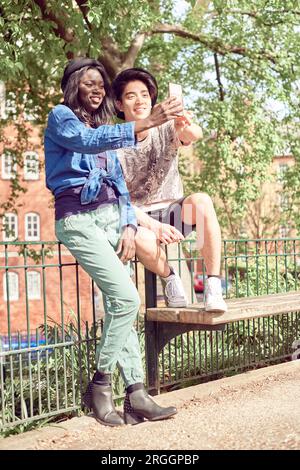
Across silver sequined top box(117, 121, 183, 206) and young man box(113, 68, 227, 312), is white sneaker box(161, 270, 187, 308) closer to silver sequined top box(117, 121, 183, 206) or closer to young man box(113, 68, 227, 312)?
young man box(113, 68, 227, 312)

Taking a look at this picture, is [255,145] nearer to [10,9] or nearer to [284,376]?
[10,9]

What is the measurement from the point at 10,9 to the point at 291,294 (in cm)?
523

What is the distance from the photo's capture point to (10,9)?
341 inches

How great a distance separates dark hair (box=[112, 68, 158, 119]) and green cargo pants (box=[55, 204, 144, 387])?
895 mm

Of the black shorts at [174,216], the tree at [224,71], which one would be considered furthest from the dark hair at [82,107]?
the tree at [224,71]

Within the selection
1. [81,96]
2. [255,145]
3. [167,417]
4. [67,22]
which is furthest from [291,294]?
[255,145]

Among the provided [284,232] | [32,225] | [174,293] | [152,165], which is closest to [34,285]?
[32,225]

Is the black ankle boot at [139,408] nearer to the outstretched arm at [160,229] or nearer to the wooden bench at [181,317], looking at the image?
the wooden bench at [181,317]

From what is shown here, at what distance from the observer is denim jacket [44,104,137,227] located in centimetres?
358

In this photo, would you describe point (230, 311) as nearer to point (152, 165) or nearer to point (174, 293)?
point (174, 293)

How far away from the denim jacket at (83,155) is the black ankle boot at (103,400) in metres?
0.96

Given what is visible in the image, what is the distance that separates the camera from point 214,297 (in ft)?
14.5

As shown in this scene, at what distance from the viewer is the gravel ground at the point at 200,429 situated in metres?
3.80

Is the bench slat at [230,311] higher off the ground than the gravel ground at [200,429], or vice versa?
the bench slat at [230,311]
